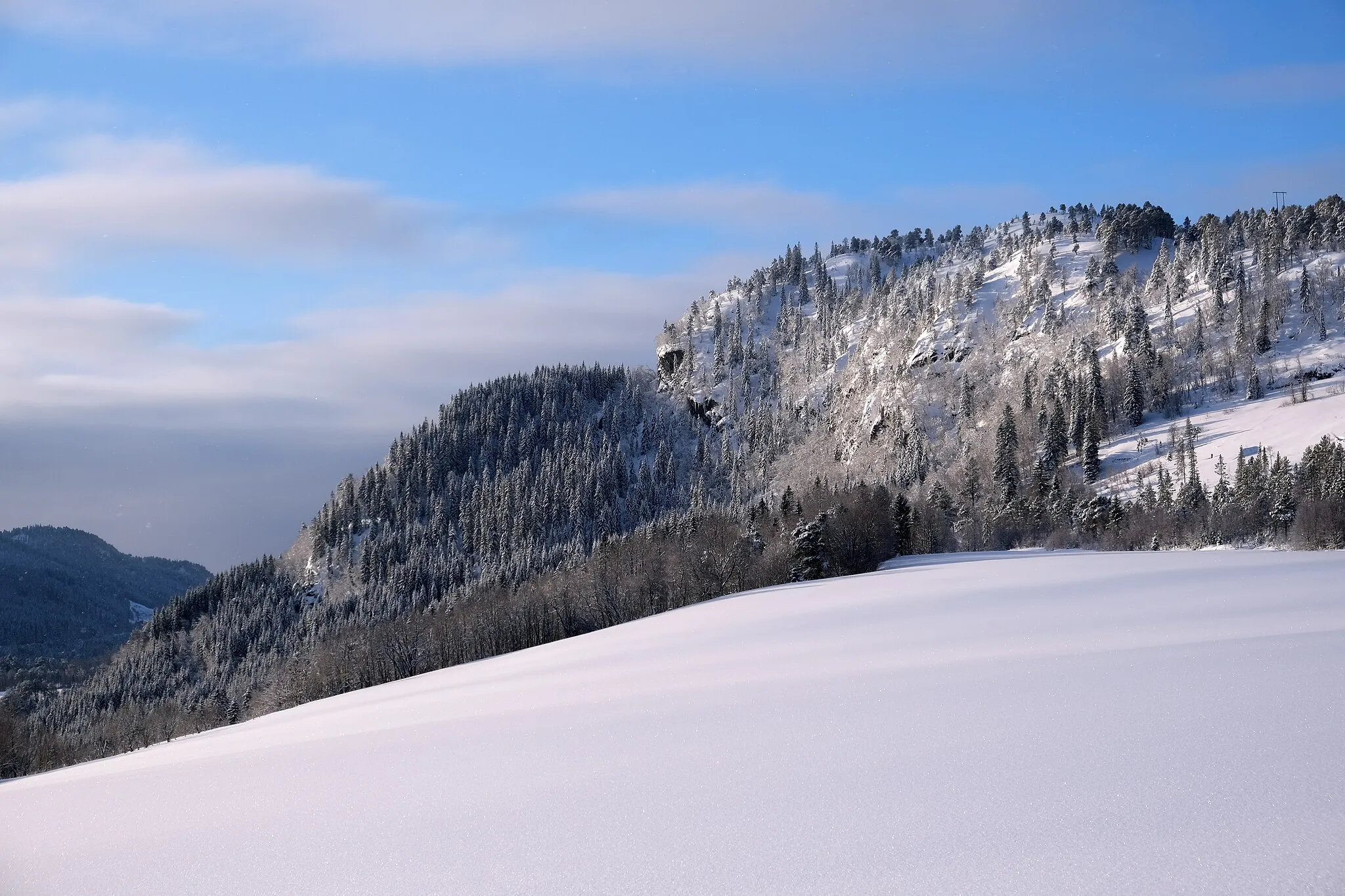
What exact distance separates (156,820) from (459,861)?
6.37 metres

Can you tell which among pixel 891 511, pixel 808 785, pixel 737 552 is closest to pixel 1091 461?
pixel 891 511

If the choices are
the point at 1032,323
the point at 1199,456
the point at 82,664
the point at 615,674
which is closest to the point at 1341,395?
the point at 1199,456

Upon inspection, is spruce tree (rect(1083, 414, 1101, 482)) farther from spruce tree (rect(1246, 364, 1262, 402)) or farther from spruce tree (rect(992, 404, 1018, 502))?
spruce tree (rect(1246, 364, 1262, 402))

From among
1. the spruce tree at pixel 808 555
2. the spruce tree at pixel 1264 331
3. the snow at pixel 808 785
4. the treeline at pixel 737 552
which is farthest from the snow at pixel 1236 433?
the snow at pixel 808 785

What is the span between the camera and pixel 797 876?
7.32 m

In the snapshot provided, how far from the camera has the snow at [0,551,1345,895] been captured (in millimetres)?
7402

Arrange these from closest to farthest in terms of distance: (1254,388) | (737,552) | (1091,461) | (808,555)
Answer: (808,555)
(737,552)
(1091,461)
(1254,388)

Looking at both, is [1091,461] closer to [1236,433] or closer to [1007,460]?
[1007,460]

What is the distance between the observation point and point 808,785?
31.8 ft

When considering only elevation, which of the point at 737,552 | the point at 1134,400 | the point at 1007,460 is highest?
the point at 1134,400

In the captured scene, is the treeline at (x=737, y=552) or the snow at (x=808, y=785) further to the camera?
the treeline at (x=737, y=552)

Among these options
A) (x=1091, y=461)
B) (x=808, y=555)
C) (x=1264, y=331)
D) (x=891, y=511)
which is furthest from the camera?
(x=1264, y=331)

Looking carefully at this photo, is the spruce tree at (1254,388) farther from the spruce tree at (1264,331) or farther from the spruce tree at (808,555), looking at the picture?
the spruce tree at (808,555)

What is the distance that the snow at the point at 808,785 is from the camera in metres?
7.40
